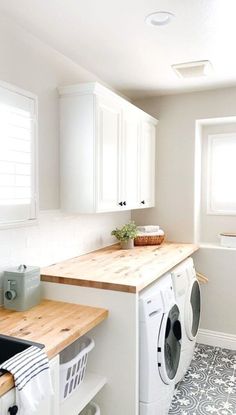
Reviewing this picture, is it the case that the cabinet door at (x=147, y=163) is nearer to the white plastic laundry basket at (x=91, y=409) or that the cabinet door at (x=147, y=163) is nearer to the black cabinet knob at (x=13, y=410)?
the white plastic laundry basket at (x=91, y=409)

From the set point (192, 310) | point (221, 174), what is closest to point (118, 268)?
point (192, 310)

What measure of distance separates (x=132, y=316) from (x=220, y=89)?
241 cm

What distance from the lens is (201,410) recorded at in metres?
2.38

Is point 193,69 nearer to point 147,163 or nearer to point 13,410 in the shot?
point 147,163

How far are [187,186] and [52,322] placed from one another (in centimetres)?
219

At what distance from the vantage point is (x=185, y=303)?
105 inches

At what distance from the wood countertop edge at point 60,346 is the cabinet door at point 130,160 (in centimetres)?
121

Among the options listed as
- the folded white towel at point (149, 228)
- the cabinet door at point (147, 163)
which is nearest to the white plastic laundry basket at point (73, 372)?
the folded white towel at point (149, 228)

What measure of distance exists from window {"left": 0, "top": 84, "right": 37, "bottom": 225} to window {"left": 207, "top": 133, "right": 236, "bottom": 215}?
2.30 m

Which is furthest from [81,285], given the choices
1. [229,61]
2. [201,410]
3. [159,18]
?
[229,61]

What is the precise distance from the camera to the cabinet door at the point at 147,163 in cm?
324

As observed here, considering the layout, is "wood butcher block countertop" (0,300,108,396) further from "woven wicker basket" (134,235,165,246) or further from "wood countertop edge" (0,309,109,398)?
"woven wicker basket" (134,235,165,246)

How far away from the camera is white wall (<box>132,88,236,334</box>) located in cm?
332

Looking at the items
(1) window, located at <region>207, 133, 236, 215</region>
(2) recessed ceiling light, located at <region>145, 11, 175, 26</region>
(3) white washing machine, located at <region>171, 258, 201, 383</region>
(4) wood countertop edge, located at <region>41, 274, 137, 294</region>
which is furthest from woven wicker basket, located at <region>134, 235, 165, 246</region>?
(2) recessed ceiling light, located at <region>145, 11, 175, 26</region>
